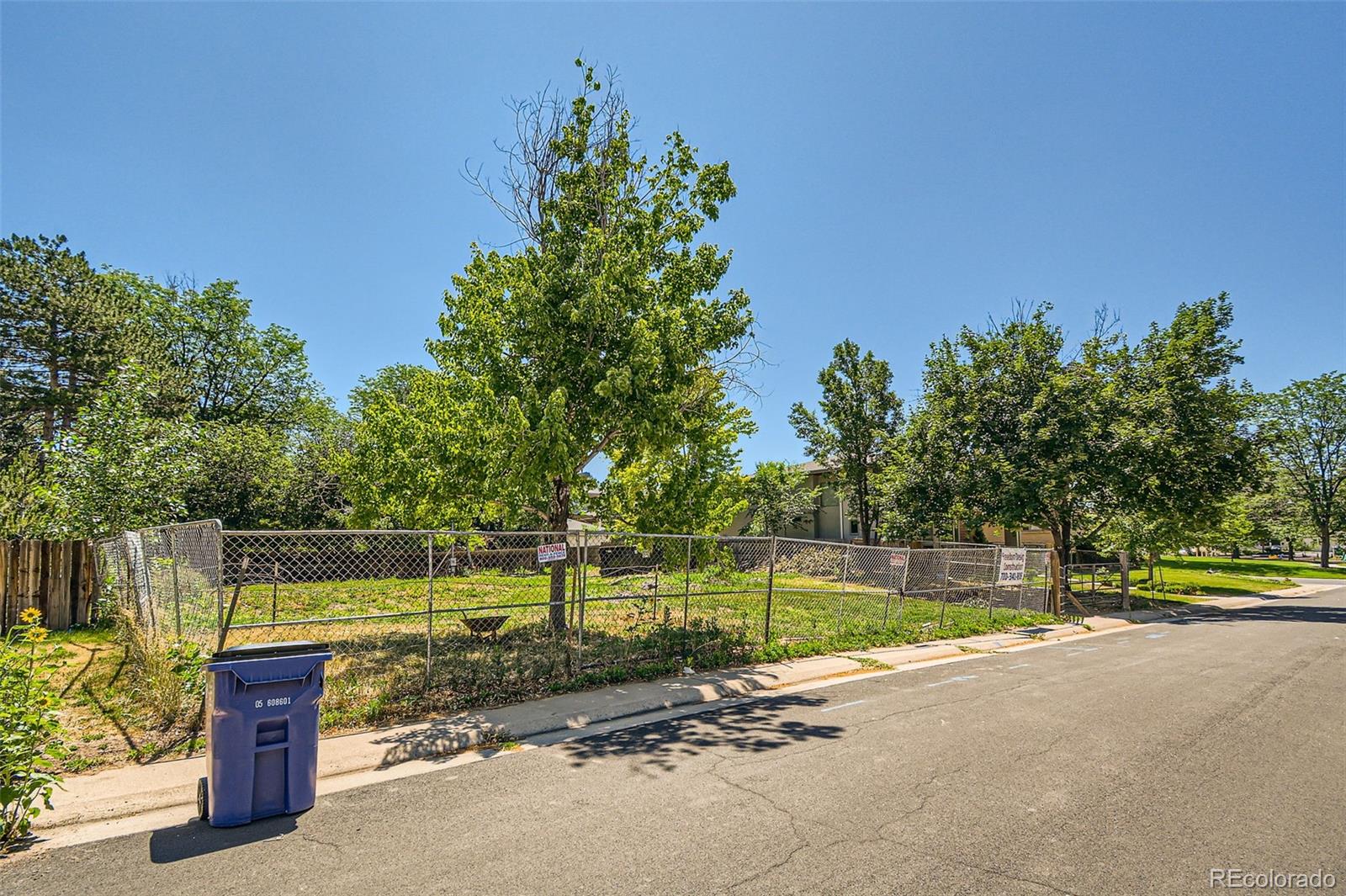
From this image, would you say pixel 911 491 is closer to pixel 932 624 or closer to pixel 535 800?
pixel 932 624

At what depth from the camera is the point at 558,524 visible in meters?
10.7

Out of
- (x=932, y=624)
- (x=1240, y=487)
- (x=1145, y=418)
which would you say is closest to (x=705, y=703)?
(x=932, y=624)

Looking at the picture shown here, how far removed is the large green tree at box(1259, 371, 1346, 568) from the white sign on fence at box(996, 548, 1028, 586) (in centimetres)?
5161

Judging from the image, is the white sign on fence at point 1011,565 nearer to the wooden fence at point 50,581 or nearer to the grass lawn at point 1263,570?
the wooden fence at point 50,581

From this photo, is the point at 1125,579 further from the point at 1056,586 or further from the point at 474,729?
the point at 474,729

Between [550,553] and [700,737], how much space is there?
2951 mm

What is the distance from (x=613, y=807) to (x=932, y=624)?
12.3 m

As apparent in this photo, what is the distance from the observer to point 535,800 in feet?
16.3

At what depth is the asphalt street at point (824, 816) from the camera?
3781 millimetres

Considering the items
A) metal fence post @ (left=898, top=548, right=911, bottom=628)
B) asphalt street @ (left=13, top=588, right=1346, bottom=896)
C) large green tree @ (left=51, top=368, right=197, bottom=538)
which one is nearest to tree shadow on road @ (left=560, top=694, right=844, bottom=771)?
asphalt street @ (left=13, top=588, right=1346, bottom=896)

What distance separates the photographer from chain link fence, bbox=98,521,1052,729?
7.31m

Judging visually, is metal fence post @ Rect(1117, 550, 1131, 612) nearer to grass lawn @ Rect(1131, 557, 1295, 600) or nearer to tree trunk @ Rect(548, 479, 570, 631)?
grass lawn @ Rect(1131, 557, 1295, 600)

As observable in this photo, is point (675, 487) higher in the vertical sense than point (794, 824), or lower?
higher

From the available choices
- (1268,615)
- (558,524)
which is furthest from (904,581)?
(1268,615)
